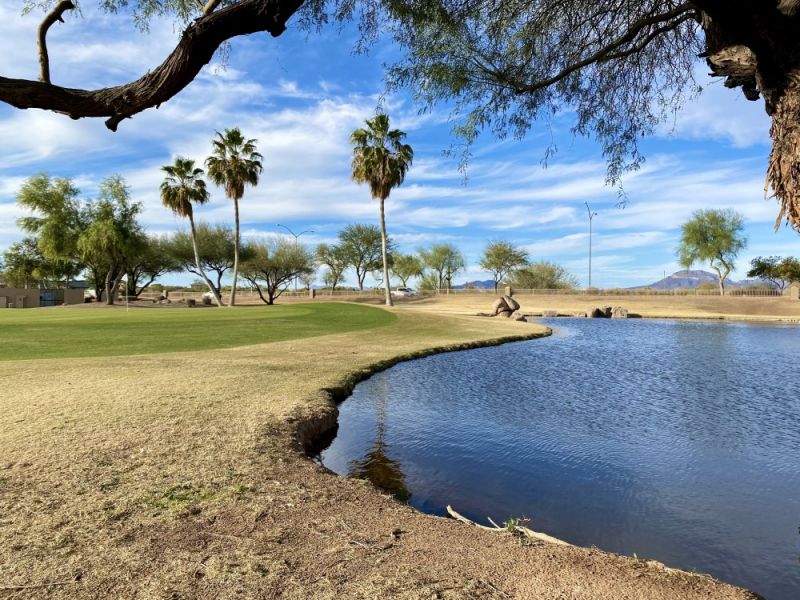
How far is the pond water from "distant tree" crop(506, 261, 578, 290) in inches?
2870

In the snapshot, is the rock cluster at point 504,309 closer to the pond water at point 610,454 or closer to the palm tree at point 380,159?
the palm tree at point 380,159

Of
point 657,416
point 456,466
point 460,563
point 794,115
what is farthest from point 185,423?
point 657,416

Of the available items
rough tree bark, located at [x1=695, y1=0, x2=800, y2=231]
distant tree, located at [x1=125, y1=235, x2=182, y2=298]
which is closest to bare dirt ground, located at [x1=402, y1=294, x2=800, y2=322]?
distant tree, located at [x1=125, y1=235, x2=182, y2=298]

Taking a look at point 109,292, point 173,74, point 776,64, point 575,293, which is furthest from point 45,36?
point 575,293

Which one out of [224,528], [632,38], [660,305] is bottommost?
[224,528]

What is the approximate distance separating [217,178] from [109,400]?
41218mm

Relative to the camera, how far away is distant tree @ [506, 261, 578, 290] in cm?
8738

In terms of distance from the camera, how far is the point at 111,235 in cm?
5044

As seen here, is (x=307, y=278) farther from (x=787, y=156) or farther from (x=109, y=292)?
(x=787, y=156)

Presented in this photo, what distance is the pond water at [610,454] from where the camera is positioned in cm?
514

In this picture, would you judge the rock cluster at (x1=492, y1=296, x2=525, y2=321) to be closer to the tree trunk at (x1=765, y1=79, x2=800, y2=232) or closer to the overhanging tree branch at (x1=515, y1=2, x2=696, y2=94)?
the overhanging tree branch at (x1=515, y1=2, x2=696, y2=94)

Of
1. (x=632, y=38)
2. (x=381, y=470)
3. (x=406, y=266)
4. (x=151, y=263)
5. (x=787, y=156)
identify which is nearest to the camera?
(x=787, y=156)

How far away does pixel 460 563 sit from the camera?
367 cm

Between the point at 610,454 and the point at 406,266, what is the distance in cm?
8849
